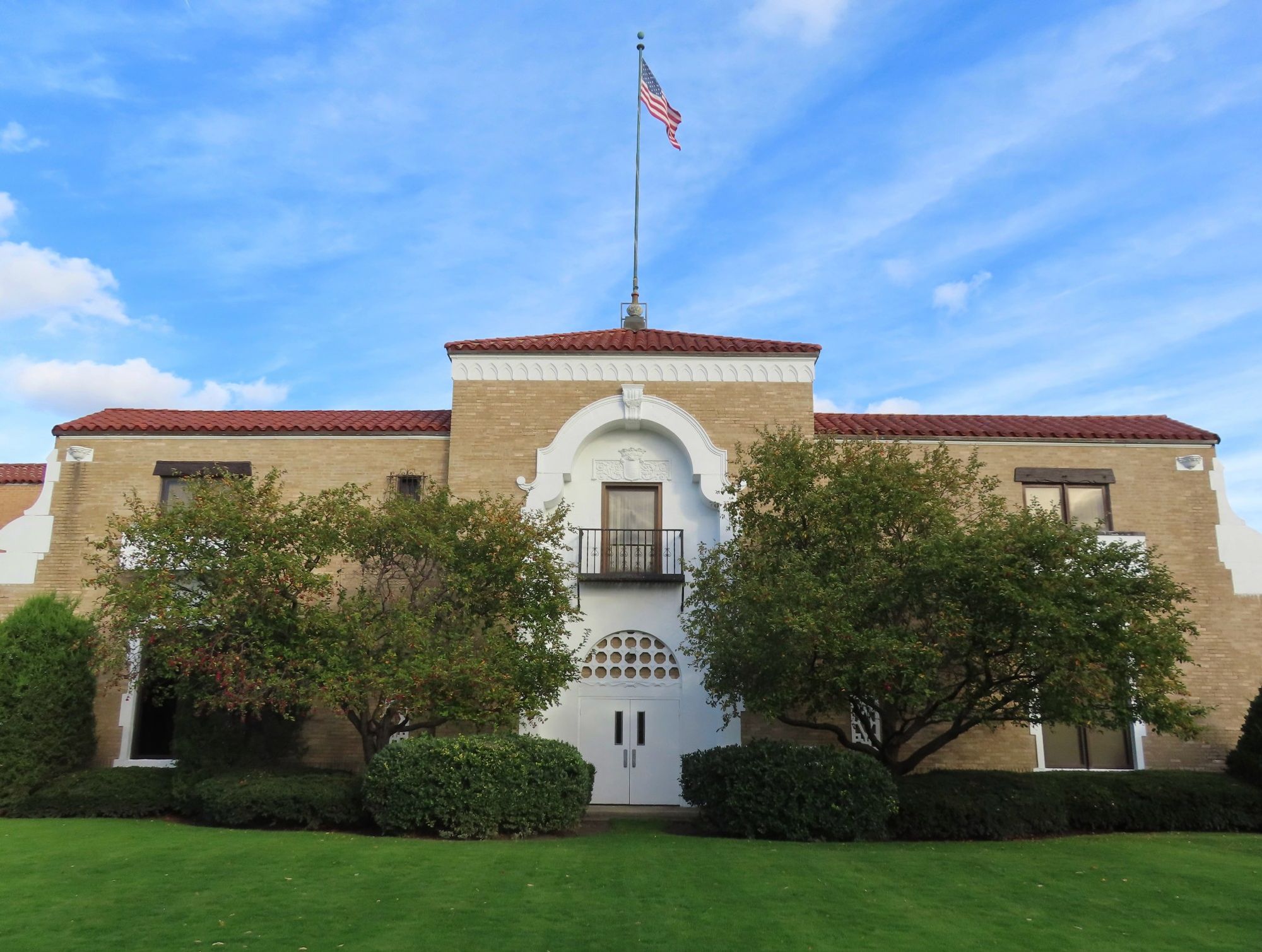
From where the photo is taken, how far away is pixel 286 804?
48.1 ft

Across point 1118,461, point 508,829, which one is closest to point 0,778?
point 508,829

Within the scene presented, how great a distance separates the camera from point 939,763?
18.1m

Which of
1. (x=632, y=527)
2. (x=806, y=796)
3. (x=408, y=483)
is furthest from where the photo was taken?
(x=408, y=483)

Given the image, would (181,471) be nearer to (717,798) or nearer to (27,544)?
(27,544)

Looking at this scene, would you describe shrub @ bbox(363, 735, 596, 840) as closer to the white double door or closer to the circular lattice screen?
the white double door

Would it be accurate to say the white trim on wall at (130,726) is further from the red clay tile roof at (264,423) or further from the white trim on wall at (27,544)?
the red clay tile roof at (264,423)

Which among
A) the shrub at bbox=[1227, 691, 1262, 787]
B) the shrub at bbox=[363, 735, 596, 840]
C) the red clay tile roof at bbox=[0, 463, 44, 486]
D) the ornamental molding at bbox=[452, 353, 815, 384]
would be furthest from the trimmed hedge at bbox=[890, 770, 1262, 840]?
the red clay tile roof at bbox=[0, 463, 44, 486]

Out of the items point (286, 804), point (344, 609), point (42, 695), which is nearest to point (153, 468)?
point (42, 695)

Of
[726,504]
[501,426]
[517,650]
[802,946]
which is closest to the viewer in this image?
[802,946]

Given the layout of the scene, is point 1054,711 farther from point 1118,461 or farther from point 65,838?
point 65,838

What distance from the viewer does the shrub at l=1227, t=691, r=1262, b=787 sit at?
16.6 meters

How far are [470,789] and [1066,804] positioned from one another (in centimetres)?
942

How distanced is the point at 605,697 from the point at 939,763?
6246 millimetres

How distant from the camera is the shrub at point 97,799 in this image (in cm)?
1599
